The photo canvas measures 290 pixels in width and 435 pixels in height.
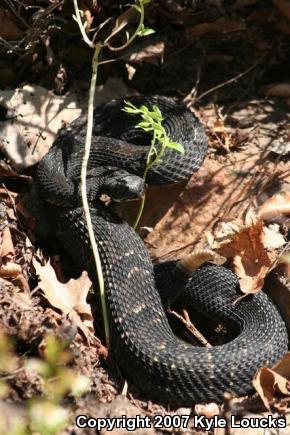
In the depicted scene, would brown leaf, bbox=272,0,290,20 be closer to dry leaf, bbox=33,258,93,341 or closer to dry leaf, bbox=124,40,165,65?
dry leaf, bbox=124,40,165,65

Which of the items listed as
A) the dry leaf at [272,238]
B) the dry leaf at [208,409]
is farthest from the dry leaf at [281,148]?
the dry leaf at [208,409]

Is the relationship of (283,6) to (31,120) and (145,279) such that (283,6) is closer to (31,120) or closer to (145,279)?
(31,120)

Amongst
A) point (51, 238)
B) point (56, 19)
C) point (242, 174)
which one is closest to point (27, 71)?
point (56, 19)

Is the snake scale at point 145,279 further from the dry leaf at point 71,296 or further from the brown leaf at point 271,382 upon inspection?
the dry leaf at point 71,296

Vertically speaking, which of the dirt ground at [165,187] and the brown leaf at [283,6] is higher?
the brown leaf at [283,6]

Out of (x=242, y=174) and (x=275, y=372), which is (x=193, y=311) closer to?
(x=275, y=372)

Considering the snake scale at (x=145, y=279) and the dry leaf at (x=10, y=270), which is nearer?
the snake scale at (x=145, y=279)

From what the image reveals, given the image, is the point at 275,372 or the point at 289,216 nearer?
the point at 275,372
